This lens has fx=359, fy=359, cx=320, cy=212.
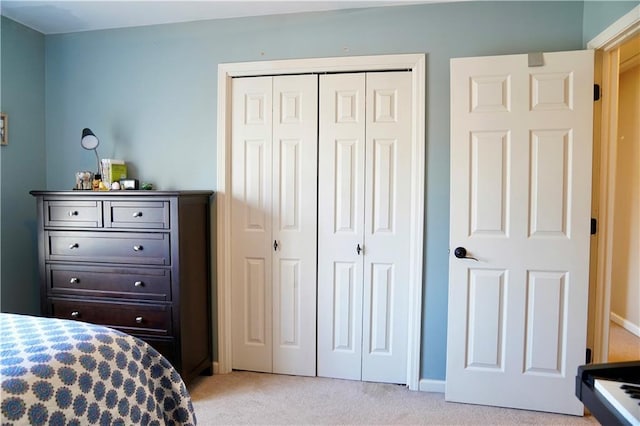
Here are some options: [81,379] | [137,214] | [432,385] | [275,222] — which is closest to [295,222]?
[275,222]

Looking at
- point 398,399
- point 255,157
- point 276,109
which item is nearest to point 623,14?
point 276,109

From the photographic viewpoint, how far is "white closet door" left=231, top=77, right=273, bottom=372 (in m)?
2.49

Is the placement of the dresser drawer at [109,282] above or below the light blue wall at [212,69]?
below

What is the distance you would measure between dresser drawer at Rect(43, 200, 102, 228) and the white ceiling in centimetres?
128

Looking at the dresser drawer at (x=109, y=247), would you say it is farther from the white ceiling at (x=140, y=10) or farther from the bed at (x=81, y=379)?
the white ceiling at (x=140, y=10)

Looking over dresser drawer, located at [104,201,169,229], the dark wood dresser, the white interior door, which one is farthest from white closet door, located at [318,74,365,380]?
dresser drawer, located at [104,201,169,229]

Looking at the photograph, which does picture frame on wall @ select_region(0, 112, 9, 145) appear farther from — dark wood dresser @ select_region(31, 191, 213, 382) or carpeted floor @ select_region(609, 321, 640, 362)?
carpeted floor @ select_region(609, 321, 640, 362)

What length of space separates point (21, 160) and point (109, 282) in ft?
4.13

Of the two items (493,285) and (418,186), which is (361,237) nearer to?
(418,186)

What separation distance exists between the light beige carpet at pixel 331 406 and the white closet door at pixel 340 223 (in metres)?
0.20

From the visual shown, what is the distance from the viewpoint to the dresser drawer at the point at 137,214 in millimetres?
2150

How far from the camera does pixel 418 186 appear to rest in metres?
2.28

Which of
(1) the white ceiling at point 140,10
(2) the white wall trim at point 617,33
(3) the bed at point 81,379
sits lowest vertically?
(3) the bed at point 81,379

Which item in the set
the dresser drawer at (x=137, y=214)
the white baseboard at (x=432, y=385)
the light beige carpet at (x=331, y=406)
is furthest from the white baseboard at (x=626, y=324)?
the dresser drawer at (x=137, y=214)
